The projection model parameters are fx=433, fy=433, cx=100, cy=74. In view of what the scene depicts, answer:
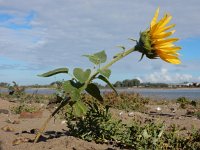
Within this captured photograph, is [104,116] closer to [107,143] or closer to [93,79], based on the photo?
[107,143]

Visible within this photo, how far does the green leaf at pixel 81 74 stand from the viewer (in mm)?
3139

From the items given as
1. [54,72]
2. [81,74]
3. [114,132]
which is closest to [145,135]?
[114,132]

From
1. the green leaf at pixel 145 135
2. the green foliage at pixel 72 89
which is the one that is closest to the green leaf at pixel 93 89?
Answer: the green foliage at pixel 72 89

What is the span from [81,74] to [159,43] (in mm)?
621

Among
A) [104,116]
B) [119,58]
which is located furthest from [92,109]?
[119,58]

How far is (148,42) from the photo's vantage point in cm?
298

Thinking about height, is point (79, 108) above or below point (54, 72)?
below

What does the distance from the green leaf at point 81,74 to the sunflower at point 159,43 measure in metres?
0.42

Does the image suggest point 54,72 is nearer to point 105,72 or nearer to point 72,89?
point 72,89

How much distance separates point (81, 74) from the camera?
10.4ft

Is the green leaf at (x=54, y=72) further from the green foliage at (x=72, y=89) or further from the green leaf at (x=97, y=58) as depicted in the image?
the green leaf at (x=97, y=58)

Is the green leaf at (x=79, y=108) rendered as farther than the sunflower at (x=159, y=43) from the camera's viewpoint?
Yes

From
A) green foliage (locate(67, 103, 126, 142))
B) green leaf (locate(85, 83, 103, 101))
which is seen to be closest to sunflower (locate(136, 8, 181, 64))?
green leaf (locate(85, 83, 103, 101))

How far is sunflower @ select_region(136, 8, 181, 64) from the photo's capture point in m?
2.88
